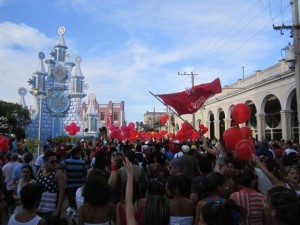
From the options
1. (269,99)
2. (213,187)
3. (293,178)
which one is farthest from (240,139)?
(269,99)

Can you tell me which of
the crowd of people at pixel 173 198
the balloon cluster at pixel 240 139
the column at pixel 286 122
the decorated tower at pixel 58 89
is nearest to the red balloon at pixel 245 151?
the balloon cluster at pixel 240 139

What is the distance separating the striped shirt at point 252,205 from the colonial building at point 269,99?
17455 mm

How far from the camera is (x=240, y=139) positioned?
253 inches

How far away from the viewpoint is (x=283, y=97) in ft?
68.0

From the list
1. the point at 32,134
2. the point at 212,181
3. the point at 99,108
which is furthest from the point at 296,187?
the point at 99,108

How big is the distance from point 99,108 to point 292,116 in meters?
57.6

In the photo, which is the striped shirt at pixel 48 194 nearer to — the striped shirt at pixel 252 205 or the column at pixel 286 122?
Answer: the striped shirt at pixel 252 205

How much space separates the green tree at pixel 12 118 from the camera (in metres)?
42.8

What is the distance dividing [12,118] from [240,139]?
137ft

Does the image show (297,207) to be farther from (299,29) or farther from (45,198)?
(299,29)

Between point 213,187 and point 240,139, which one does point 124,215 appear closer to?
point 213,187

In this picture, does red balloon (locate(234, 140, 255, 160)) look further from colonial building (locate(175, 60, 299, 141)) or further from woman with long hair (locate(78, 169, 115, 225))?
colonial building (locate(175, 60, 299, 141))

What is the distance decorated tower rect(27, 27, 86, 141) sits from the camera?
4725 centimetres

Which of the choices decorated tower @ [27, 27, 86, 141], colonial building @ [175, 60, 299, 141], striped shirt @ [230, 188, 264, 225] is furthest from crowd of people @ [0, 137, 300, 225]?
decorated tower @ [27, 27, 86, 141]
